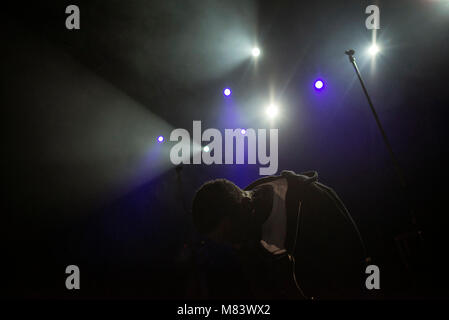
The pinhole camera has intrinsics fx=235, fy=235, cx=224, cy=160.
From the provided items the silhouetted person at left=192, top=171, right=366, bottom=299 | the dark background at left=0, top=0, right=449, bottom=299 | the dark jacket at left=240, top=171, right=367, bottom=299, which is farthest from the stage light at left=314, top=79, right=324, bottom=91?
the dark jacket at left=240, top=171, right=367, bottom=299

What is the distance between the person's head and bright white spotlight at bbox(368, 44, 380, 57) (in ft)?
14.2

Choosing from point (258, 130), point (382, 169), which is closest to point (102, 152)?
point (258, 130)

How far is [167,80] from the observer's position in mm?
5891

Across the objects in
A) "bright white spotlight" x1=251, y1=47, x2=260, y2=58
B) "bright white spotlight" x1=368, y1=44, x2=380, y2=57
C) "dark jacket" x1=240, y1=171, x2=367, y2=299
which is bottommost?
"dark jacket" x1=240, y1=171, x2=367, y2=299

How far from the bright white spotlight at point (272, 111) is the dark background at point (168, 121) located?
16 cm

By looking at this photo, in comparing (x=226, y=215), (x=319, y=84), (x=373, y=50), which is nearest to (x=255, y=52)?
(x=319, y=84)

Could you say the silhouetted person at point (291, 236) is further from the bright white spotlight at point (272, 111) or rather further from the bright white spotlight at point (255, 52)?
the bright white spotlight at point (255, 52)

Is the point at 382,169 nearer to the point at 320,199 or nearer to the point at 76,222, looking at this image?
the point at 320,199

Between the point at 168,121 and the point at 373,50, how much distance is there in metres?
4.71

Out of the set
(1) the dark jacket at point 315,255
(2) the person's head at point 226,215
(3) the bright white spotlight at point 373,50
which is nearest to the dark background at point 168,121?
(3) the bright white spotlight at point 373,50

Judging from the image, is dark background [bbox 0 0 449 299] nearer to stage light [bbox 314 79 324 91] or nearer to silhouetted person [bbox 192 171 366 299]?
stage light [bbox 314 79 324 91]

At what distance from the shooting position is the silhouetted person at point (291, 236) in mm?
1475

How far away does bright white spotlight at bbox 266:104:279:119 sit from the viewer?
5.53 meters
